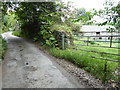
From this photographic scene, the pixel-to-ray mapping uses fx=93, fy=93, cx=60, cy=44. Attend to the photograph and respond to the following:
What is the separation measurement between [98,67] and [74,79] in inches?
37.3

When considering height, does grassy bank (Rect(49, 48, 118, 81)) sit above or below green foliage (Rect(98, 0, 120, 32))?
below

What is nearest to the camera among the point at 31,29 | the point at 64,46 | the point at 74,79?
the point at 74,79

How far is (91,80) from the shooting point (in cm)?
256

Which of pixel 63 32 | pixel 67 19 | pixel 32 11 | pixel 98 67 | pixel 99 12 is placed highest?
pixel 32 11

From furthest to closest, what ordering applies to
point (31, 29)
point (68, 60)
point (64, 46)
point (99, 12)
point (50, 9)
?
point (31, 29) → point (50, 9) → point (64, 46) → point (68, 60) → point (99, 12)

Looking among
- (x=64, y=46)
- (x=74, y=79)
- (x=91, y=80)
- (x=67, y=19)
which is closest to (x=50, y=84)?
(x=74, y=79)

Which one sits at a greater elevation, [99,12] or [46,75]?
[99,12]

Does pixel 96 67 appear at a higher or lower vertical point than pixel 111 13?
lower

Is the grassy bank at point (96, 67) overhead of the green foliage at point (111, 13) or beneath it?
beneath

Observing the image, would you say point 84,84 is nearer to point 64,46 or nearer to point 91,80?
point 91,80

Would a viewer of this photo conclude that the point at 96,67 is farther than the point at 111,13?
Yes

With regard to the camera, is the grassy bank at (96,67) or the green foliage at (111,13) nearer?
the green foliage at (111,13)

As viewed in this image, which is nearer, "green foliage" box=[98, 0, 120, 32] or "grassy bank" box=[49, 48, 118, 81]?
"green foliage" box=[98, 0, 120, 32]

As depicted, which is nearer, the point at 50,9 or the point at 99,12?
the point at 99,12
